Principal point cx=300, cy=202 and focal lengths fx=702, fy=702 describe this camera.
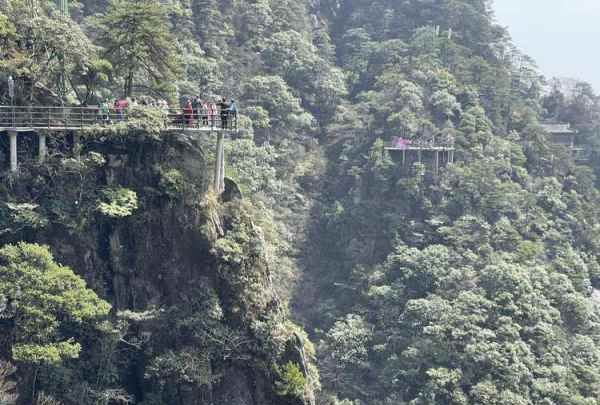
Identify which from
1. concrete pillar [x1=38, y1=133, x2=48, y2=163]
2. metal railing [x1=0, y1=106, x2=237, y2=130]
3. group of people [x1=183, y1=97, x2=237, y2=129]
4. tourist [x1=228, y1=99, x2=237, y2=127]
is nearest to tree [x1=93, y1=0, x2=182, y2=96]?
metal railing [x1=0, y1=106, x2=237, y2=130]

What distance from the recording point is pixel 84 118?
85.7 feet

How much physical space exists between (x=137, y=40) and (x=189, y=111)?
11.8 ft

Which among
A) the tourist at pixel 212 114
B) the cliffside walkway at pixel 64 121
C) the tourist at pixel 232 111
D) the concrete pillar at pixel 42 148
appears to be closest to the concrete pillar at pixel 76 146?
the cliffside walkway at pixel 64 121

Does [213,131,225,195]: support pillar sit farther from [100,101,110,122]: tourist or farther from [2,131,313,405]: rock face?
[100,101,110,122]: tourist

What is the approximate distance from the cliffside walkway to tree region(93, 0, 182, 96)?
7.84 feet

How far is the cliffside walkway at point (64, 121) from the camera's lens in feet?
81.7

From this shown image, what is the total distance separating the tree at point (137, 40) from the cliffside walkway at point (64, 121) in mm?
2388

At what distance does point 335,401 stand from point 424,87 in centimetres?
2872

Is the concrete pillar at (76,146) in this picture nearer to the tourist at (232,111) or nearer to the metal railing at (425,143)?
the tourist at (232,111)

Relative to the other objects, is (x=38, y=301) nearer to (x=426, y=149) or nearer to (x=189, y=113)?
(x=189, y=113)

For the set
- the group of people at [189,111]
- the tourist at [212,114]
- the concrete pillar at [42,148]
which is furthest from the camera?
the tourist at [212,114]

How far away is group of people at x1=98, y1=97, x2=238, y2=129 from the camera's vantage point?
86.8 feet

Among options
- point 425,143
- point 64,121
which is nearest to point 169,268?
point 64,121

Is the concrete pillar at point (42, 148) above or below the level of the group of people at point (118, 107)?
below
